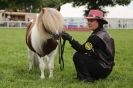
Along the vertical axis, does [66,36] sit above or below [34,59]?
above

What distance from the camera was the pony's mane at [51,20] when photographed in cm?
803

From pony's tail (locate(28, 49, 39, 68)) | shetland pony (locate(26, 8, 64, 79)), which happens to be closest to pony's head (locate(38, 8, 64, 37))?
shetland pony (locate(26, 8, 64, 79))

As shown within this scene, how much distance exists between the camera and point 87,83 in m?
7.96

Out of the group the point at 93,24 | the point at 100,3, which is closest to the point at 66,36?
the point at 93,24

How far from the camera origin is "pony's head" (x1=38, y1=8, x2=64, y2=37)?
316 inches

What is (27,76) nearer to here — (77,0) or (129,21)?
(129,21)

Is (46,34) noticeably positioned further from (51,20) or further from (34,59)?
(34,59)

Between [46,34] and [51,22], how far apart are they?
357mm

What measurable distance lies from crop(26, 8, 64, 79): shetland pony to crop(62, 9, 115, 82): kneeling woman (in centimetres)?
24

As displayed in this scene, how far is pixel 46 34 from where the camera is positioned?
27.2ft

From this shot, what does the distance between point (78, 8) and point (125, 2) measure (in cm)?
689

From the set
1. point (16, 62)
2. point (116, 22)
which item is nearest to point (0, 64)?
point (16, 62)

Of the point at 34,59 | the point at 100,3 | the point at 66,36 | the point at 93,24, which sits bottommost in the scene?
the point at 100,3

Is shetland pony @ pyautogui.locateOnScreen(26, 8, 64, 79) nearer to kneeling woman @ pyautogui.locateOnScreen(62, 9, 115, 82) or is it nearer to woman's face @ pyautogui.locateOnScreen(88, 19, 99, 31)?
kneeling woman @ pyautogui.locateOnScreen(62, 9, 115, 82)
